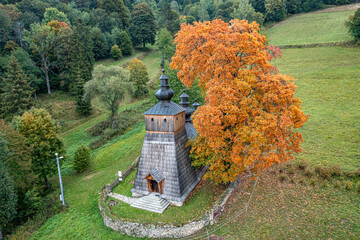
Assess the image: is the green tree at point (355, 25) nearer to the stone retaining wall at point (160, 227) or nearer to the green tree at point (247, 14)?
the green tree at point (247, 14)

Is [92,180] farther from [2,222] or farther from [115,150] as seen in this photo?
[2,222]

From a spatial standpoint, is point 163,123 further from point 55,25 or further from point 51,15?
point 51,15

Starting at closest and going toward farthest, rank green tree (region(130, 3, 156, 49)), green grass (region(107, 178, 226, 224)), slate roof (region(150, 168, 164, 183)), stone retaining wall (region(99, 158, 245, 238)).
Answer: stone retaining wall (region(99, 158, 245, 238)) < green grass (region(107, 178, 226, 224)) < slate roof (region(150, 168, 164, 183)) < green tree (region(130, 3, 156, 49))

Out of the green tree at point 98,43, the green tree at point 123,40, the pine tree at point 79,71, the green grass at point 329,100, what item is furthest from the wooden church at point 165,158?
the green tree at point 123,40

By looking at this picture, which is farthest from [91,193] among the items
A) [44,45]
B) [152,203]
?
[44,45]

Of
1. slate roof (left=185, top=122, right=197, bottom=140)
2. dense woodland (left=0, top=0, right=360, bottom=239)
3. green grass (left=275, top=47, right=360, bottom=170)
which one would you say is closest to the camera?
dense woodland (left=0, top=0, right=360, bottom=239)

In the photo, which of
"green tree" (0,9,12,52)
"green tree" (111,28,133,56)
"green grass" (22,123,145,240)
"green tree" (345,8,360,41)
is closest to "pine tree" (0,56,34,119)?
"green grass" (22,123,145,240)

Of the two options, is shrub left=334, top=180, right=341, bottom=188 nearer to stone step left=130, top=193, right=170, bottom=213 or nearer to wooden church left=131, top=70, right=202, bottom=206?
wooden church left=131, top=70, right=202, bottom=206
